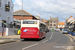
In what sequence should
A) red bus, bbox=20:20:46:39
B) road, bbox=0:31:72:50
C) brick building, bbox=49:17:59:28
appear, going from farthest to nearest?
brick building, bbox=49:17:59:28 → red bus, bbox=20:20:46:39 → road, bbox=0:31:72:50

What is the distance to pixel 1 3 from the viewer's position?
33031 mm

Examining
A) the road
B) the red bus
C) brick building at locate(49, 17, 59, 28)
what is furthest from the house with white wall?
brick building at locate(49, 17, 59, 28)

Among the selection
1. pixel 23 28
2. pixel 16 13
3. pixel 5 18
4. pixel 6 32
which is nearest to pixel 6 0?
pixel 5 18

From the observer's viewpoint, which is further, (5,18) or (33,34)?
(5,18)

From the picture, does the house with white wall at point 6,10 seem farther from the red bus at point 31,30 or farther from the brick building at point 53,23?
the brick building at point 53,23

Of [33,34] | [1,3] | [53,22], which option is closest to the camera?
[33,34]

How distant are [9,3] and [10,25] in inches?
232

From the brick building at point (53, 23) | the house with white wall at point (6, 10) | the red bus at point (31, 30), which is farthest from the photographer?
the brick building at point (53, 23)

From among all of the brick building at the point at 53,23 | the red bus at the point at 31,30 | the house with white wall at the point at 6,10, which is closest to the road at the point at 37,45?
the red bus at the point at 31,30

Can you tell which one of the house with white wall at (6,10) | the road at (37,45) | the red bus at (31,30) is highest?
the house with white wall at (6,10)

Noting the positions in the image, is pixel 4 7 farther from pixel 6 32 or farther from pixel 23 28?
pixel 23 28

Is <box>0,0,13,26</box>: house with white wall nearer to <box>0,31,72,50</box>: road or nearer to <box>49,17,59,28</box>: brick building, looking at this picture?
<box>0,31,72,50</box>: road

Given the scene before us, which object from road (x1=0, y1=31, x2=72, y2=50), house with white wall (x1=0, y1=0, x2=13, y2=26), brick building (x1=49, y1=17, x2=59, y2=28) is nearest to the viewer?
road (x1=0, y1=31, x2=72, y2=50)

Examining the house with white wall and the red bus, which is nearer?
the red bus
